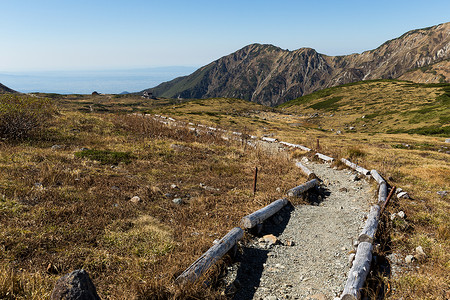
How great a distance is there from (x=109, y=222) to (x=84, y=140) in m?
13.2

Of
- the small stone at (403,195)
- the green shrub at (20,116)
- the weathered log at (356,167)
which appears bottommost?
the weathered log at (356,167)

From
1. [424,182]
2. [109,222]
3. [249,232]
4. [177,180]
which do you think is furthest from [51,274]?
[424,182]

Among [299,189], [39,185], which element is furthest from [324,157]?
[39,185]

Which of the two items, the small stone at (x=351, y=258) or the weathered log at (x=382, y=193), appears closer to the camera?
the small stone at (x=351, y=258)

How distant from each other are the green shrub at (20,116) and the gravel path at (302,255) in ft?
56.4

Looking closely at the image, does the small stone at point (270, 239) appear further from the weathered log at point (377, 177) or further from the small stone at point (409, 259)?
the weathered log at point (377, 177)

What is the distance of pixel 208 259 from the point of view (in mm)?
6125

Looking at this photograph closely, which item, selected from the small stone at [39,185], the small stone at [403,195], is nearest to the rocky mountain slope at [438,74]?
the small stone at [403,195]

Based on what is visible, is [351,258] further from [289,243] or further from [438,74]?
[438,74]

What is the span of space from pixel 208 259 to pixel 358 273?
3745 millimetres

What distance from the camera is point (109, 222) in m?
8.12

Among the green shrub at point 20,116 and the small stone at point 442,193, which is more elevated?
the green shrub at point 20,116

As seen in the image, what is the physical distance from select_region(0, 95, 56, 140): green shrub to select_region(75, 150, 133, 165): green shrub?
5219mm

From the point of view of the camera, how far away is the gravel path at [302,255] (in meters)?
6.32
